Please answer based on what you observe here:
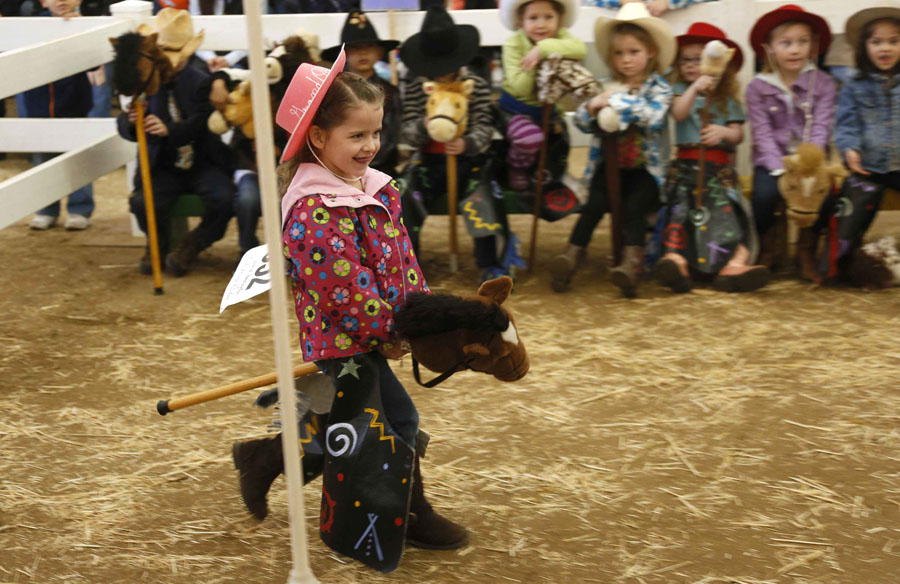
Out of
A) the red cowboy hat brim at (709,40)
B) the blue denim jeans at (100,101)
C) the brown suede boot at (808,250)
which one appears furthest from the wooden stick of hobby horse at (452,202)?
the blue denim jeans at (100,101)

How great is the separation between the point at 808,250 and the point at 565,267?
131cm

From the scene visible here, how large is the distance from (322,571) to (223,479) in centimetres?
78

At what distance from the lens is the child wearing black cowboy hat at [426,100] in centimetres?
560

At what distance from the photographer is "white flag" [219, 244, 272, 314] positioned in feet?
8.44

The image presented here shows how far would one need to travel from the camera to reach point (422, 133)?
5680 millimetres

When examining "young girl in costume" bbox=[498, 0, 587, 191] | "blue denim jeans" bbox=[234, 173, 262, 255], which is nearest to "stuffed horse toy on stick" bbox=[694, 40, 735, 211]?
"young girl in costume" bbox=[498, 0, 587, 191]

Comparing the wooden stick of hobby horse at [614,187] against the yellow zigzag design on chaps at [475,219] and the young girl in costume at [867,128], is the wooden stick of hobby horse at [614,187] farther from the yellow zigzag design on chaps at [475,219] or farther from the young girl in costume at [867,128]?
the young girl in costume at [867,128]

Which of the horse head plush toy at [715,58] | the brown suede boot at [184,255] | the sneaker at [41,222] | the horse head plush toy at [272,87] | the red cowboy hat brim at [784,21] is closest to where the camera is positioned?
the horse head plush toy at [715,58]

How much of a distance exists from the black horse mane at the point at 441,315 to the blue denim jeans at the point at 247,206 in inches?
133

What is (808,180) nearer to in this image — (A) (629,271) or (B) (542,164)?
(A) (629,271)

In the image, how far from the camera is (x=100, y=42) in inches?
250

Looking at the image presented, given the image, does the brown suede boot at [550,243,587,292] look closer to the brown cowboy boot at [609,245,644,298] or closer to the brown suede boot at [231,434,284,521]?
the brown cowboy boot at [609,245,644,298]

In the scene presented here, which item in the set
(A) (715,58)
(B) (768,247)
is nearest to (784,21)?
(A) (715,58)

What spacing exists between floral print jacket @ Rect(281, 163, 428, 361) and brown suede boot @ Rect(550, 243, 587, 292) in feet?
9.28
